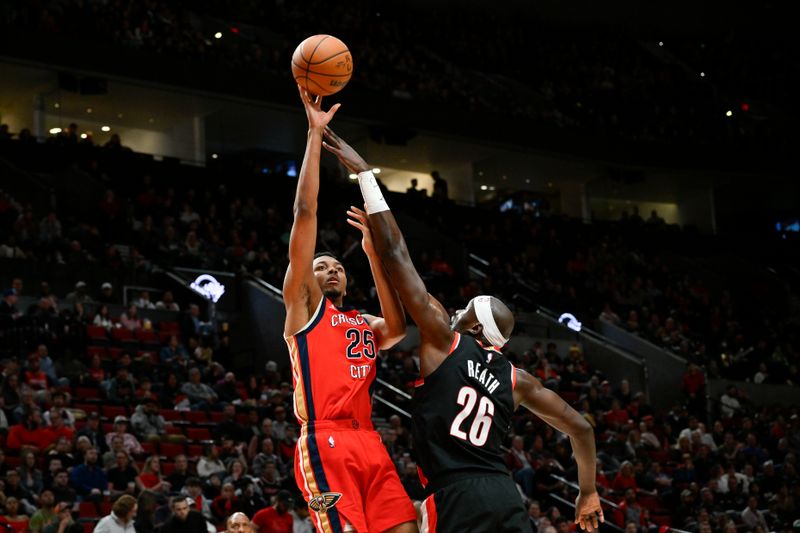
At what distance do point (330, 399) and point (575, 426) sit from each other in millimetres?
1360

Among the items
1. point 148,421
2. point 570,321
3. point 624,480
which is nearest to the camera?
point 148,421

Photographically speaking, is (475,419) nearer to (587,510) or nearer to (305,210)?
(587,510)

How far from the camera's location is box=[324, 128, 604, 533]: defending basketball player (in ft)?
19.4

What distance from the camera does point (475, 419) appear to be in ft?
19.9

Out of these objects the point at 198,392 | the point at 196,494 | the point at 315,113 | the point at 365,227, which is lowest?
the point at 196,494

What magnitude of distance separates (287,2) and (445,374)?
28.5 meters

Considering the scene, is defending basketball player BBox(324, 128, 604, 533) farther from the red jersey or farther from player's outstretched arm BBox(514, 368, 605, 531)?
the red jersey

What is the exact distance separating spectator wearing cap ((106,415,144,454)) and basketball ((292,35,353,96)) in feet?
26.3

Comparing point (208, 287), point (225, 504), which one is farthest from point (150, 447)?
point (208, 287)

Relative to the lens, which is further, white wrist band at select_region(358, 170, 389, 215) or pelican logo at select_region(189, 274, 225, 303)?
pelican logo at select_region(189, 274, 225, 303)

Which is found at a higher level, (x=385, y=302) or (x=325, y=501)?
(x=385, y=302)

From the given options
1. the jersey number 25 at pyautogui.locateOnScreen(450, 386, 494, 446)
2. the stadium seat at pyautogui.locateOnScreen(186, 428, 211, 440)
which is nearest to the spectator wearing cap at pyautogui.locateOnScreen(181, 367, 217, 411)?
the stadium seat at pyautogui.locateOnScreen(186, 428, 211, 440)

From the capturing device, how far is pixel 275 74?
29.5 meters

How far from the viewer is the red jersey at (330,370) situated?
6.22 metres
